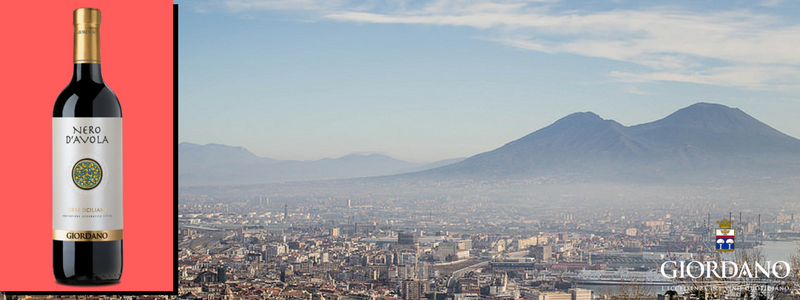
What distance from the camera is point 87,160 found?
5.45 feet

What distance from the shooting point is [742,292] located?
27.1 feet

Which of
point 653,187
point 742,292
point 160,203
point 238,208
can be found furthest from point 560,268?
point 160,203

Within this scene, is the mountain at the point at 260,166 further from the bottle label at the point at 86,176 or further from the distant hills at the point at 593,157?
the bottle label at the point at 86,176

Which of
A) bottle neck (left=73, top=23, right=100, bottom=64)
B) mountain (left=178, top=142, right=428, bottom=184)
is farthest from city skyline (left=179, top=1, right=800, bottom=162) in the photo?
bottle neck (left=73, top=23, right=100, bottom=64)

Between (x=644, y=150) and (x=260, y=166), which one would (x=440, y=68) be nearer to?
(x=260, y=166)

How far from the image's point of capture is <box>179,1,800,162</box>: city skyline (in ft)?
54.3

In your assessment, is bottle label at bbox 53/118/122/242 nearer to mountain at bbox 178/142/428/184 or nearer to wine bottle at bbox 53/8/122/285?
wine bottle at bbox 53/8/122/285

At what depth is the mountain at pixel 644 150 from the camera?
2141cm

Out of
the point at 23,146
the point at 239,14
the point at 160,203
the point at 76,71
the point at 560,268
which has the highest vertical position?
the point at 239,14

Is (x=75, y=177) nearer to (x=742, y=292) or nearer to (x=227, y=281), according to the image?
(x=742, y=292)

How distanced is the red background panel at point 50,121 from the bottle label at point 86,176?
0.05m

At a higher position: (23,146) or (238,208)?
(23,146)

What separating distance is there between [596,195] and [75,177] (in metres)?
21.8

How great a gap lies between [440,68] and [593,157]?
26.7 ft
